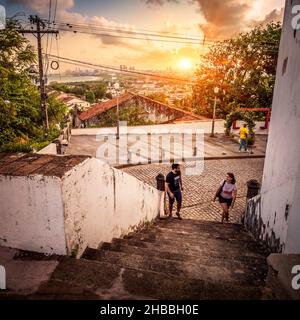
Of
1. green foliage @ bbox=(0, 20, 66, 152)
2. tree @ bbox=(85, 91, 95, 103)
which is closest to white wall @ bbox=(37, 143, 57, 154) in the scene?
green foliage @ bbox=(0, 20, 66, 152)

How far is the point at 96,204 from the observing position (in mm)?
3002

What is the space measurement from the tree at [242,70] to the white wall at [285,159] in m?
22.3

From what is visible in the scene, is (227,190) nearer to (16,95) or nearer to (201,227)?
(201,227)

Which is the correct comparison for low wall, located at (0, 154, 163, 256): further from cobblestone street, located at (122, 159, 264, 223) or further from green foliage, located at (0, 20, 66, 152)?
green foliage, located at (0, 20, 66, 152)

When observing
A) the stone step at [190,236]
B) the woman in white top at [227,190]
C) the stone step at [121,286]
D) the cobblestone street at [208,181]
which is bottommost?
the cobblestone street at [208,181]

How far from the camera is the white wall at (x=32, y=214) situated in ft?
7.00

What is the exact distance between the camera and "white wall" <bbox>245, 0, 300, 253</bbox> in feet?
10.9

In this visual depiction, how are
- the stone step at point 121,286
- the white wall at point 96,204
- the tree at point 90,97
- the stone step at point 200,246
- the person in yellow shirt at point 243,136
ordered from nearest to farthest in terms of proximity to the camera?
1. the stone step at point 121,286
2. the white wall at point 96,204
3. the stone step at point 200,246
4. the person in yellow shirt at point 243,136
5. the tree at point 90,97

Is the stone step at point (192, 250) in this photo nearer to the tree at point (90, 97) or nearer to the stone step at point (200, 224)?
the stone step at point (200, 224)

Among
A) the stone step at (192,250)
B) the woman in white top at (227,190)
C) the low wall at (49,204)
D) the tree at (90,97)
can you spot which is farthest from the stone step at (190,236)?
the tree at (90,97)

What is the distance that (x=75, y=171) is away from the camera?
232 centimetres

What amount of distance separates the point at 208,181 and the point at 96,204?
8.86 meters

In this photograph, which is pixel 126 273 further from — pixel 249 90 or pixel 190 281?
pixel 249 90
